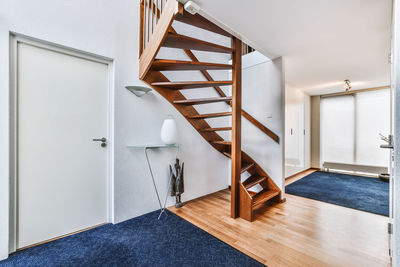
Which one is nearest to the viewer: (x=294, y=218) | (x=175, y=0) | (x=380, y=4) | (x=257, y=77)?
(x=175, y=0)

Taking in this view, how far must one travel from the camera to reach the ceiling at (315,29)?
1.68m

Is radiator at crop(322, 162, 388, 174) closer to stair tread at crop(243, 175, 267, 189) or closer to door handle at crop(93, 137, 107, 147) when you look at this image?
stair tread at crop(243, 175, 267, 189)

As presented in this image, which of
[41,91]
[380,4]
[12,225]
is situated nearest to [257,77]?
[380,4]

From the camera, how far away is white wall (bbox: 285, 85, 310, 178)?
427 cm

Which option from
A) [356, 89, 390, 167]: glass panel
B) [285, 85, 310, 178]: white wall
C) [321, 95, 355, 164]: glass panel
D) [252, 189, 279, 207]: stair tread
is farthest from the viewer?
[321, 95, 355, 164]: glass panel

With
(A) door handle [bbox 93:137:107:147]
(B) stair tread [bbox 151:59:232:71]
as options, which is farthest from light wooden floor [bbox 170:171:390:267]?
(B) stair tread [bbox 151:59:232:71]

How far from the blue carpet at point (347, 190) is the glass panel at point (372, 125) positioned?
1.96 ft

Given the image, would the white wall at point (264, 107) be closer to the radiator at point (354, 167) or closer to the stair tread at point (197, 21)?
the stair tread at point (197, 21)

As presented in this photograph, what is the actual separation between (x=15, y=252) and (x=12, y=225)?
25 cm

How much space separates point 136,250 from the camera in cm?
171

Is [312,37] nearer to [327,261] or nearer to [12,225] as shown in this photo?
[327,261]

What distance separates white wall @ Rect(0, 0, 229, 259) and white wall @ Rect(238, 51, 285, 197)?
1.03 metres

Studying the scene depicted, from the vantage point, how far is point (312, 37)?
7.27 ft

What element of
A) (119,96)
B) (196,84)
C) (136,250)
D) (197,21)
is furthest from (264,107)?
(136,250)
